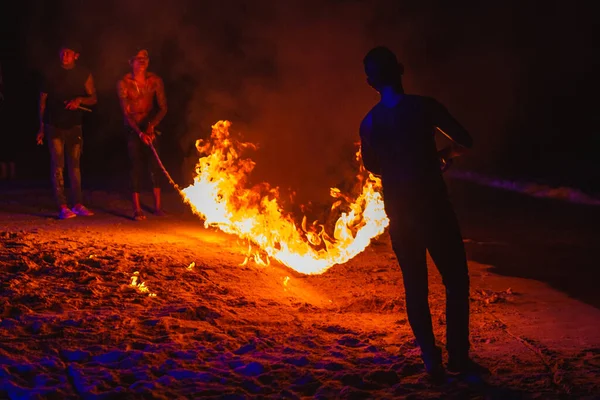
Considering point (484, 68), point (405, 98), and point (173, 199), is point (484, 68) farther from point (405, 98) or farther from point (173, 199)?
point (405, 98)

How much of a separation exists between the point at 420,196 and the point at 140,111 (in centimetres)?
670

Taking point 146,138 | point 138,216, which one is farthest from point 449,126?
point 138,216

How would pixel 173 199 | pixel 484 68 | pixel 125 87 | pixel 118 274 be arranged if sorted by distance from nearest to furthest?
1. pixel 118 274
2. pixel 125 87
3. pixel 173 199
4. pixel 484 68

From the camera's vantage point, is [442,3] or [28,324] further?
[442,3]

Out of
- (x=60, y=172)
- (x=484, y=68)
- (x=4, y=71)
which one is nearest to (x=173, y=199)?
(x=60, y=172)

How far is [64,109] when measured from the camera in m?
9.62

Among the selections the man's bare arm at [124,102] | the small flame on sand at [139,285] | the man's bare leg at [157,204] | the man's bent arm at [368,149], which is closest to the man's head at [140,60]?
the man's bare arm at [124,102]

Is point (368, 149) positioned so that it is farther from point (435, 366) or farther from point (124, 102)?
point (124, 102)

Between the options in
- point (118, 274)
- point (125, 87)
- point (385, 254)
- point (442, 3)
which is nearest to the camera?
point (118, 274)

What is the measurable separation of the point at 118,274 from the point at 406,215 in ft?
11.2

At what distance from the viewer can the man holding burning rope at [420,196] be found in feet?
12.7

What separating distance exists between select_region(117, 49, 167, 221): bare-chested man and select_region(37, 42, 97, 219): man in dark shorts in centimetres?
62

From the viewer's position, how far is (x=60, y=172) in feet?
32.7

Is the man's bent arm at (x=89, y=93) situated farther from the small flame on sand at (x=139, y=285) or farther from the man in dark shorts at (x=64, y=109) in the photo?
the small flame on sand at (x=139, y=285)
